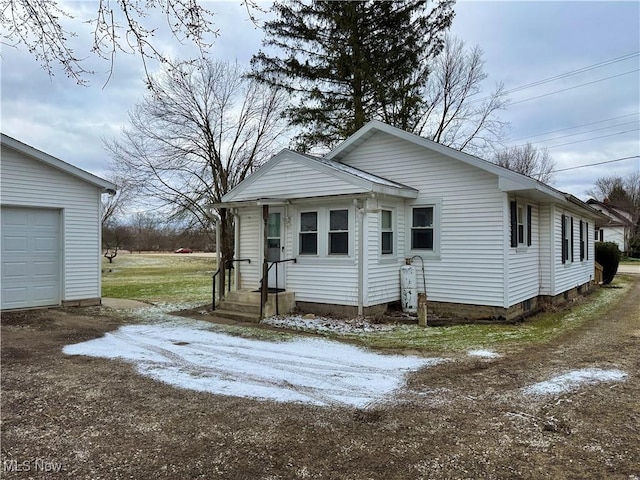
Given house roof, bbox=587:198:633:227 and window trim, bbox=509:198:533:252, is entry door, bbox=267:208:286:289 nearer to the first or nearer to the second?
window trim, bbox=509:198:533:252

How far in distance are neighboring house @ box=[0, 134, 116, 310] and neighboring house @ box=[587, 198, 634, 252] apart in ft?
140

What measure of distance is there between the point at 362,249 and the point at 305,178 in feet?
7.35

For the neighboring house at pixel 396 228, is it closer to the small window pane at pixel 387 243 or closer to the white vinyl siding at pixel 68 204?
the small window pane at pixel 387 243

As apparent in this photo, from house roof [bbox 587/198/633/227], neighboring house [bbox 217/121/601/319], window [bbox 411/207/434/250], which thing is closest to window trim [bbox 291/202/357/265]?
neighboring house [bbox 217/121/601/319]

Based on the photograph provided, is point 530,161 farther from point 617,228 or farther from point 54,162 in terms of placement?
point 54,162

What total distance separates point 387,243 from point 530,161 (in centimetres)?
3106

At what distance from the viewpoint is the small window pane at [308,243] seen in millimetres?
10234

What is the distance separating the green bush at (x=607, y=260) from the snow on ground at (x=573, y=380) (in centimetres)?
1639

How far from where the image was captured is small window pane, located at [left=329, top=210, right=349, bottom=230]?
9.78 meters

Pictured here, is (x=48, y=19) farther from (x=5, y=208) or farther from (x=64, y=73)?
(x=5, y=208)

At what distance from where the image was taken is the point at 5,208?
401 inches

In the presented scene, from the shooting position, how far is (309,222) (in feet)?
33.9

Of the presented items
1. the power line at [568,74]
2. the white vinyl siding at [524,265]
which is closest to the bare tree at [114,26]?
the white vinyl siding at [524,265]

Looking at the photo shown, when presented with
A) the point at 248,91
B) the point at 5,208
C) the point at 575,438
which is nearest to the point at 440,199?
the point at 575,438
